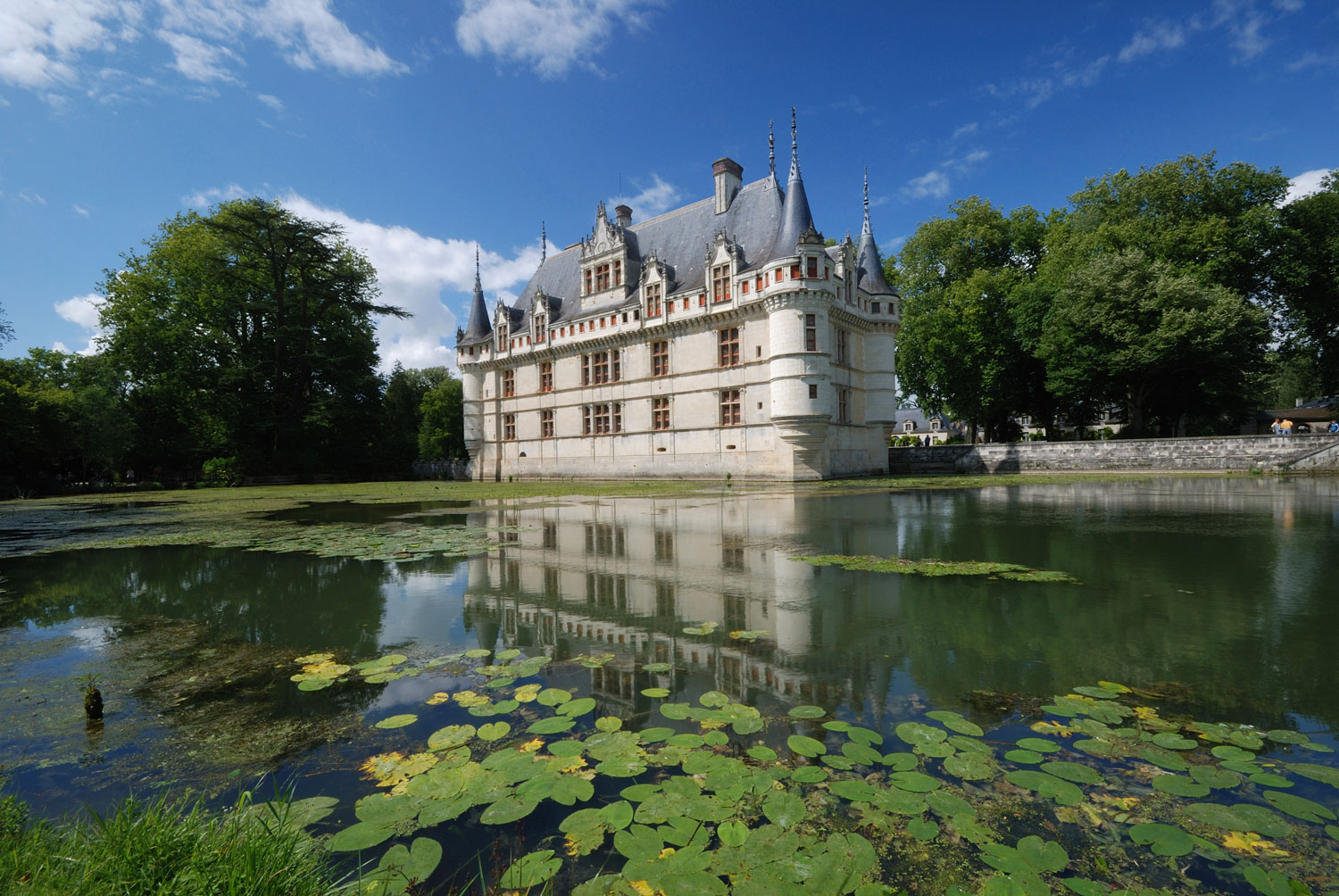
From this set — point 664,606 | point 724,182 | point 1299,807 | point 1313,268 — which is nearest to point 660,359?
point 724,182

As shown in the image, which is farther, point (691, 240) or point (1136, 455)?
point (691, 240)

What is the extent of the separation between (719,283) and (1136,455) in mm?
22043

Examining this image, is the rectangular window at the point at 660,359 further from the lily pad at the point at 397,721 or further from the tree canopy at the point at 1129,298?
the lily pad at the point at 397,721

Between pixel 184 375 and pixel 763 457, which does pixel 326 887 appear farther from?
pixel 184 375

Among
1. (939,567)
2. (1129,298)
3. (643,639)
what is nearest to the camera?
(643,639)

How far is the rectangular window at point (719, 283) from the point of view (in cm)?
3034

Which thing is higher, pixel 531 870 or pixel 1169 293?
pixel 1169 293

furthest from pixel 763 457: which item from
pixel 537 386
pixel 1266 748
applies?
pixel 1266 748

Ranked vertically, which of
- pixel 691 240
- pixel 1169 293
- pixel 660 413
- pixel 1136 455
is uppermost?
pixel 691 240

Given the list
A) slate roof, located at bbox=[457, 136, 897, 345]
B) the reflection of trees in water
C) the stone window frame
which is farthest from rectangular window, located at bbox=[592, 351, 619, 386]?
the reflection of trees in water

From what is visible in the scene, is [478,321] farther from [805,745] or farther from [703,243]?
[805,745]

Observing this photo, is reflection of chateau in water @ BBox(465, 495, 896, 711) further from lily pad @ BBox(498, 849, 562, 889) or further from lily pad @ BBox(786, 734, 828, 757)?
lily pad @ BBox(498, 849, 562, 889)

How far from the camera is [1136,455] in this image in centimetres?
2766

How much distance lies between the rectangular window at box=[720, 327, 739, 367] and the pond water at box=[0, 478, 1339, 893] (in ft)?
73.2
